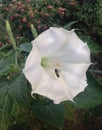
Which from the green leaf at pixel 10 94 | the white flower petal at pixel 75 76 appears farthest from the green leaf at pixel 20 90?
the white flower petal at pixel 75 76

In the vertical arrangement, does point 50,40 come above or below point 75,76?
above

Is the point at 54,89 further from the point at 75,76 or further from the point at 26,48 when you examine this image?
the point at 26,48

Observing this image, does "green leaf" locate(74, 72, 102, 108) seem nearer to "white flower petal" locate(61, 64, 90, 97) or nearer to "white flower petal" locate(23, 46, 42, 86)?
"white flower petal" locate(61, 64, 90, 97)

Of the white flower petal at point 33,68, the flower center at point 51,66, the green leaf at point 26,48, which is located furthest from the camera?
the green leaf at point 26,48

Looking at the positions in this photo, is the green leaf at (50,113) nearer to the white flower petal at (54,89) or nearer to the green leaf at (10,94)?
the green leaf at (10,94)

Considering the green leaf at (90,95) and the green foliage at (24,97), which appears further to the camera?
the green leaf at (90,95)

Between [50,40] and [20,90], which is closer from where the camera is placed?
[50,40]

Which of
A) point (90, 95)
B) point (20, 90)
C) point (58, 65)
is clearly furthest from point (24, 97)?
point (90, 95)
